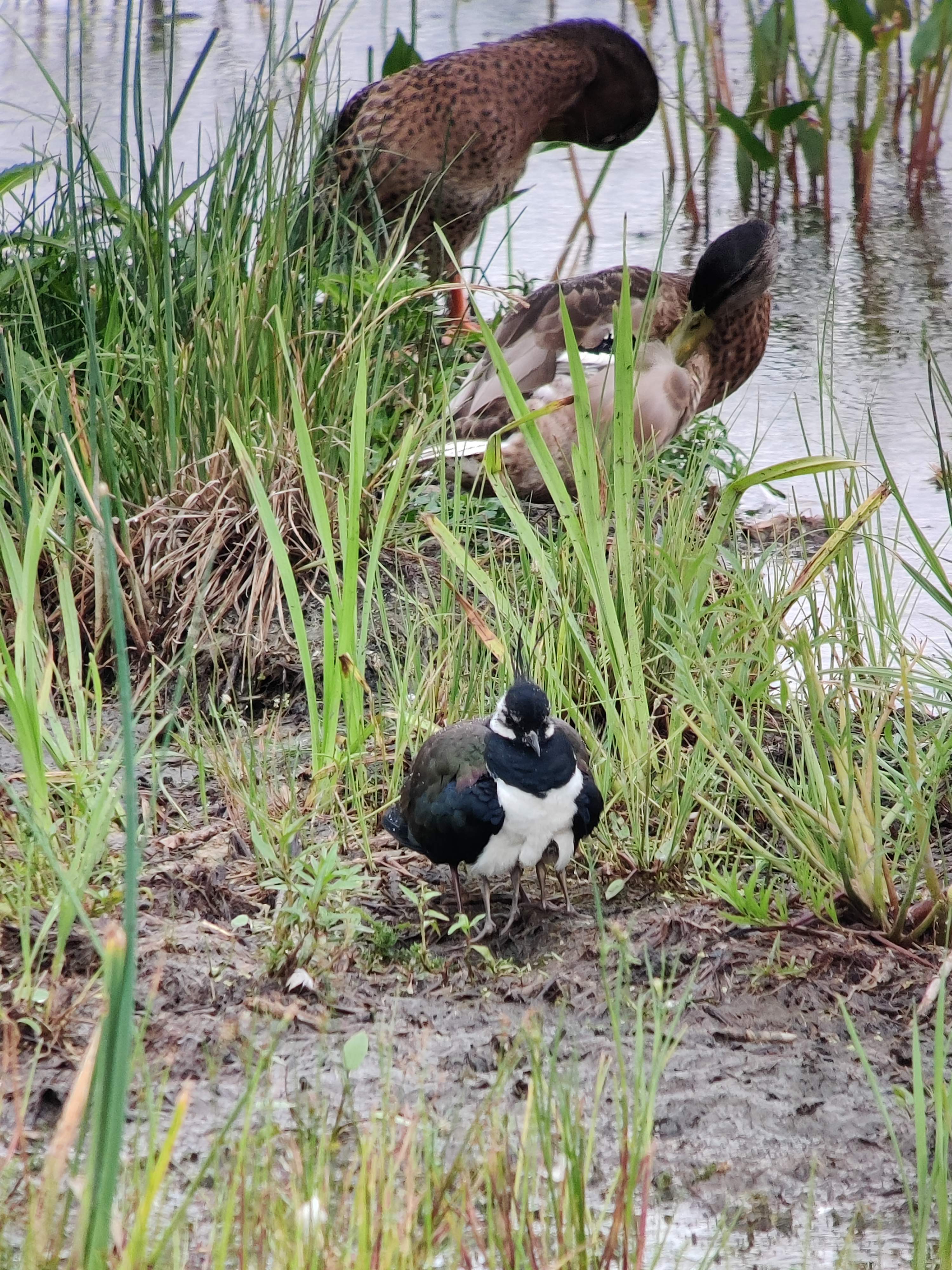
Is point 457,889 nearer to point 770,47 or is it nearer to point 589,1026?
point 589,1026

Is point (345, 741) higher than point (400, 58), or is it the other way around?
point (400, 58)

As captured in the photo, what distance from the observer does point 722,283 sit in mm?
4430

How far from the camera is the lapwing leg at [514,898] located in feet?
8.48

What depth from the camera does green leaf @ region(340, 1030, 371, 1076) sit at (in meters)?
1.96

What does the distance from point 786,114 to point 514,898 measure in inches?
160

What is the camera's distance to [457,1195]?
171 centimetres

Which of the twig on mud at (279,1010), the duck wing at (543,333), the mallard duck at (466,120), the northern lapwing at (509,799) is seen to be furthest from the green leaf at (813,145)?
the twig on mud at (279,1010)

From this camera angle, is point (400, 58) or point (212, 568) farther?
point (400, 58)

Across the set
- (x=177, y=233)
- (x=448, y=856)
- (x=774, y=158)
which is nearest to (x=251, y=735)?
(x=448, y=856)

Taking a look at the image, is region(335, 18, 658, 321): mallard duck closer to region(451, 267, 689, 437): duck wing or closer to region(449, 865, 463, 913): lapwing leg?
region(451, 267, 689, 437): duck wing

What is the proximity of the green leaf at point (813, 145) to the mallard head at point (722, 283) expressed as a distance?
1708 mm

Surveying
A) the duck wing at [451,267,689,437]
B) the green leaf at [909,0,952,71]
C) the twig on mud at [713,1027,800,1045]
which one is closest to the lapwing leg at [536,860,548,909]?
the twig on mud at [713,1027,800,1045]

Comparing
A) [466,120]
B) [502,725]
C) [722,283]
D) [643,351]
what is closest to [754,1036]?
[502,725]

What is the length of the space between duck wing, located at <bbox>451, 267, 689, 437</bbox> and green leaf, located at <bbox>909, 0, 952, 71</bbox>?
203 centimetres
